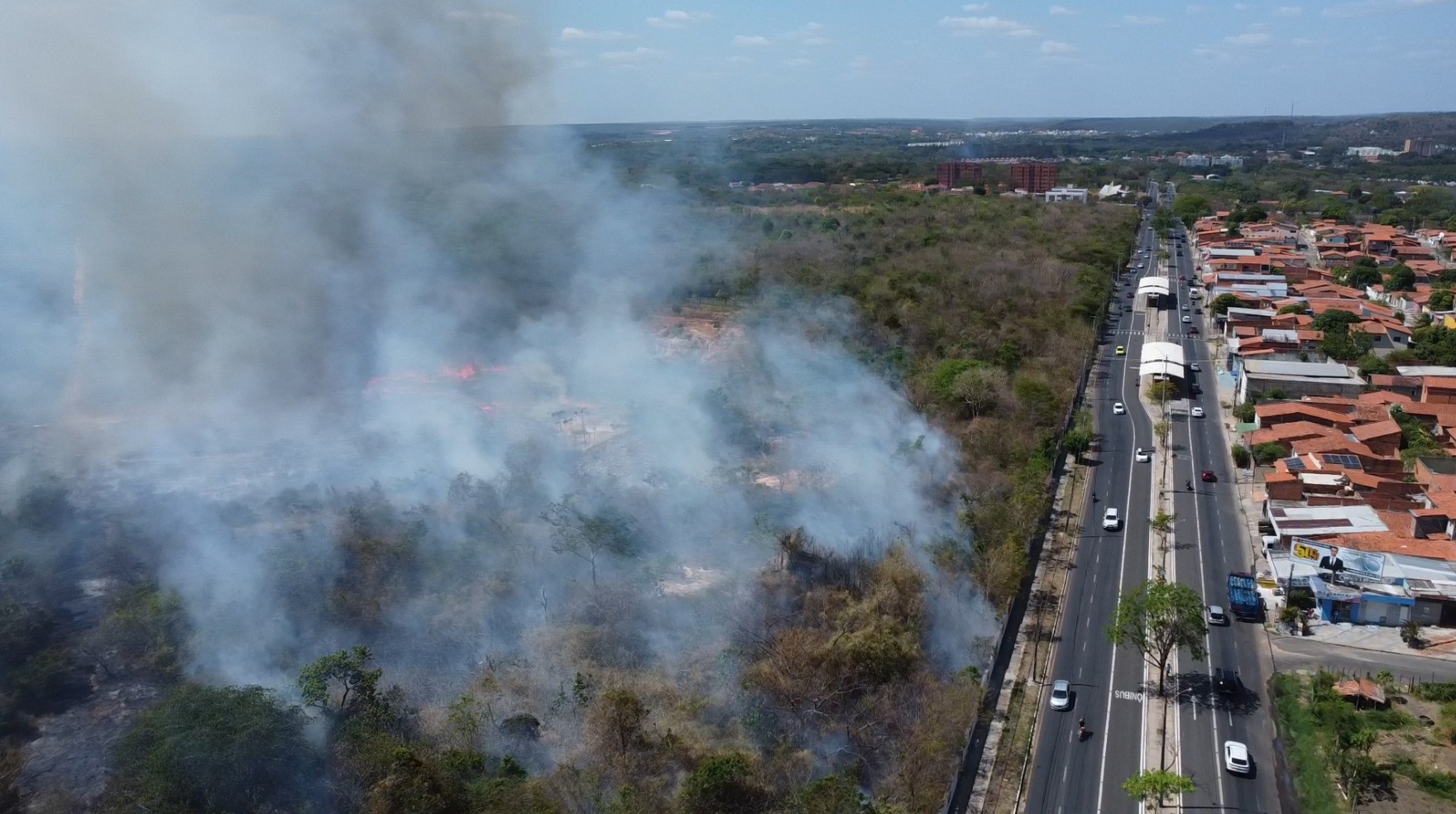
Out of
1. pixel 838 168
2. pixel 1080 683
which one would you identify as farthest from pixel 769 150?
pixel 1080 683

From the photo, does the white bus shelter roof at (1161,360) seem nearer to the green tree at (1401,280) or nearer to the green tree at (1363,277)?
the green tree at (1401,280)

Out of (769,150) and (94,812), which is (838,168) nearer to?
(769,150)

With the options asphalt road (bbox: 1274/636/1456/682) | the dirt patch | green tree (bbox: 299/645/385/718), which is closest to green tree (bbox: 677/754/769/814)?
green tree (bbox: 299/645/385/718)

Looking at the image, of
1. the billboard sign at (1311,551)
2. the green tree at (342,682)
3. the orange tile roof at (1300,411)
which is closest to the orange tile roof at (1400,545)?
the billboard sign at (1311,551)

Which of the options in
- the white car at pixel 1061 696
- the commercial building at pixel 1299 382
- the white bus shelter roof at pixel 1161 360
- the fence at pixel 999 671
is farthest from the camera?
the white bus shelter roof at pixel 1161 360

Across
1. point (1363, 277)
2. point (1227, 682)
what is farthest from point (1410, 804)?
point (1363, 277)

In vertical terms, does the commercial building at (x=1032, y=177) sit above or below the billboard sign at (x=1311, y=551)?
above
